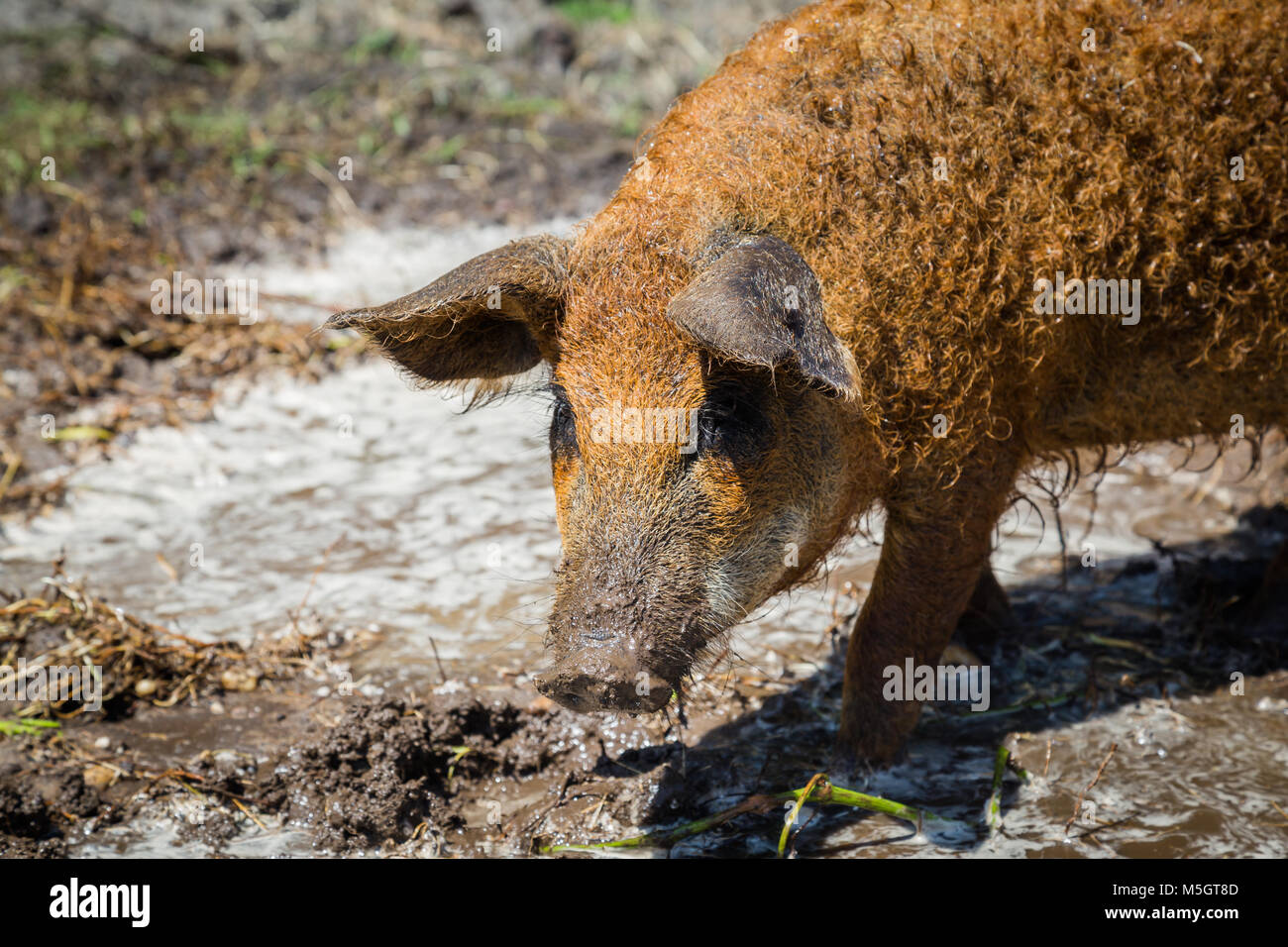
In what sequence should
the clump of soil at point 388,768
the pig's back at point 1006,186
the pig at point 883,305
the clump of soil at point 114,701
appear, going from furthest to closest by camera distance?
the clump of soil at point 114,701
the clump of soil at point 388,768
the pig's back at point 1006,186
the pig at point 883,305

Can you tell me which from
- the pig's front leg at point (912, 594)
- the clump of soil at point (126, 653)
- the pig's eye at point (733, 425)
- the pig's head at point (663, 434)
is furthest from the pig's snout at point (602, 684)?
the clump of soil at point (126, 653)

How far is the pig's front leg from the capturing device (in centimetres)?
381

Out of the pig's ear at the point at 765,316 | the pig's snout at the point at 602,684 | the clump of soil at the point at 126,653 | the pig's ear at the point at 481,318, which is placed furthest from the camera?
the clump of soil at the point at 126,653

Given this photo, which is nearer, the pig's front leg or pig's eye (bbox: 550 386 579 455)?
pig's eye (bbox: 550 386 579 455)

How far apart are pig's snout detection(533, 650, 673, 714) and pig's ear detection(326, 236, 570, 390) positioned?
3.13 feet

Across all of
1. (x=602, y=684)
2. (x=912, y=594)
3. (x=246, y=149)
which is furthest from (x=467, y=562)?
(x=246, y=149)

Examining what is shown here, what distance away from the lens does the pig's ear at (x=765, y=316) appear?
2902 mm

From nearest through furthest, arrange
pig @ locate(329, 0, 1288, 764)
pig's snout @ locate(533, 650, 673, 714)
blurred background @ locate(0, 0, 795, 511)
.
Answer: pig's snout @ locate(533, 650, 673, 714) → pig @ locate(329, 0, 1288, 764) → blurred background @ locate(0, 0, 795, 511)

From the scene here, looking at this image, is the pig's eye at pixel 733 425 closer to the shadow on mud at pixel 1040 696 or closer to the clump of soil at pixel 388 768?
the shadow on mud at pixel 1040 696

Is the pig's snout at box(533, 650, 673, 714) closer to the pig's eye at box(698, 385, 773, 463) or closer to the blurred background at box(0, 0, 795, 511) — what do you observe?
the pig's eye at box(698, 385, 773, 463)

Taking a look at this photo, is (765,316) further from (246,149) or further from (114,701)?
(246,149)

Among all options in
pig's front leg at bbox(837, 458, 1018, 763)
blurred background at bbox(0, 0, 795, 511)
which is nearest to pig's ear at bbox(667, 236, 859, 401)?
pig's front leg at bbox(837, 458, 1018, 763)

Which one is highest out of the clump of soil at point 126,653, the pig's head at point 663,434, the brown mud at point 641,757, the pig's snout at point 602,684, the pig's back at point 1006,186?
the pig's back at point 1006,186

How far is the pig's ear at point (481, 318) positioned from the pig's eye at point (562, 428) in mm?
152
